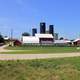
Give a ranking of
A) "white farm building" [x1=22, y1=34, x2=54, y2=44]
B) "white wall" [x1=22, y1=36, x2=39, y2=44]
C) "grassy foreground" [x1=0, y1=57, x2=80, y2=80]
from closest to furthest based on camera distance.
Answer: "grassy foreground" [x1=0, y1=57, x2=80, y2=80] < "white wall" [x1=22, y1=36, x2=39, y2=44] < "white farm building" [x1=22, y1=34, x2=54, y2=44]

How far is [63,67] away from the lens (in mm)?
23000

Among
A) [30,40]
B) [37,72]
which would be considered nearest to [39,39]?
[30,40]

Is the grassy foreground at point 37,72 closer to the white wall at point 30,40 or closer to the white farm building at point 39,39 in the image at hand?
the white wall at point 30,40

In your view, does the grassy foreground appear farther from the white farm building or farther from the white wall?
the white farm building

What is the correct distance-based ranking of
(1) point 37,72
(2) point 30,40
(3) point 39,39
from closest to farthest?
(1) point 37,72, (2) point 30,40, (3) point 39,39

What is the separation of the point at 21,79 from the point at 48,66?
4626mm

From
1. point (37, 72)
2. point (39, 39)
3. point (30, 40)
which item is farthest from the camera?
point (39, 39)

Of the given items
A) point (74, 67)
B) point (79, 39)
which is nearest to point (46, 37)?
point (79, 39)

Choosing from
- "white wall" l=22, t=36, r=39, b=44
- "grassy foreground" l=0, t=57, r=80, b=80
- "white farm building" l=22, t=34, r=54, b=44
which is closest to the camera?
"grassy foreground" l=0, t=57, r=80, b=80

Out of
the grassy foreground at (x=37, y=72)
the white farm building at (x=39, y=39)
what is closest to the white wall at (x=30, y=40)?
the white farm building at (x=39, y=39)

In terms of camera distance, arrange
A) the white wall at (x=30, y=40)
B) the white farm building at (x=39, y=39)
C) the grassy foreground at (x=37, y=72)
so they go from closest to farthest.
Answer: the grassy foreground at (x=37, y=72) < the white wall at (x=30, y=40) < the white farm building at (x=39, y=39)

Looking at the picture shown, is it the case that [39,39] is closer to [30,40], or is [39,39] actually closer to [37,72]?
[30,40]

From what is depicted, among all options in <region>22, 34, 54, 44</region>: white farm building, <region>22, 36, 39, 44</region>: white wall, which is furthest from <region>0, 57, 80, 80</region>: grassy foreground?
<region>22, 34, 54, 44</region>: white farm building

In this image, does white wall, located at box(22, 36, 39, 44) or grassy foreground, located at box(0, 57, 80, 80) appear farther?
white wall, located at box(22, 36, 39, 44)
